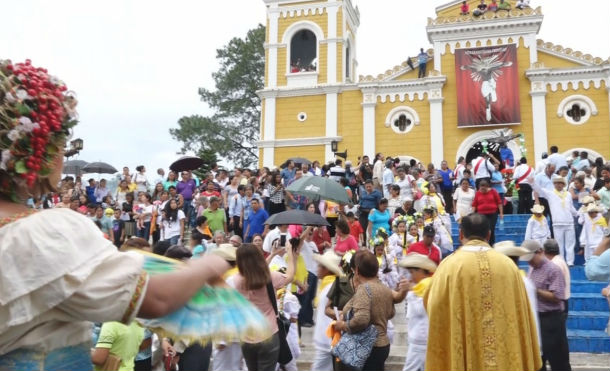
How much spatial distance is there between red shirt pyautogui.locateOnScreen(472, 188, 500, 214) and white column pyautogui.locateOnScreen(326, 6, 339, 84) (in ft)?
57.1

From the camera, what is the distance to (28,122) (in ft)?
5.57

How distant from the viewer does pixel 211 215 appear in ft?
42.2

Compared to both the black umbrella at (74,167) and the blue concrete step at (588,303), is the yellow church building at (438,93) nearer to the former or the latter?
the black umbrella at (74,167)

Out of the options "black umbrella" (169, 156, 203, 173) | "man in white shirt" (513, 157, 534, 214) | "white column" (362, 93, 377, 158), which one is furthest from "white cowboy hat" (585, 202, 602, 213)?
"white column" (362, 93, 377, 158)

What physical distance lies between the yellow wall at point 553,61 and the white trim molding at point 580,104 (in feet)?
5.92

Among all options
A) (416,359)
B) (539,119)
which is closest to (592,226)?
(416,359)

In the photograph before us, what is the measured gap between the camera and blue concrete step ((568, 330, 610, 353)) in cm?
802

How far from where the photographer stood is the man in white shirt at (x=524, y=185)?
1417 cm

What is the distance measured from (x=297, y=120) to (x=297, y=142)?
1.22m

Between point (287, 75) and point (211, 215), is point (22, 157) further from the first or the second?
point (287, 75)

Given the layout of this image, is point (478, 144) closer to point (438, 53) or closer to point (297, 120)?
point (438, 53)

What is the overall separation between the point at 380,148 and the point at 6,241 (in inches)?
1045

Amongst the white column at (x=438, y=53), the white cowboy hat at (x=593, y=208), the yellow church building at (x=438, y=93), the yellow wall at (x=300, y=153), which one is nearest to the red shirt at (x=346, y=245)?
the white cowboy hat at (x=593, y=208)

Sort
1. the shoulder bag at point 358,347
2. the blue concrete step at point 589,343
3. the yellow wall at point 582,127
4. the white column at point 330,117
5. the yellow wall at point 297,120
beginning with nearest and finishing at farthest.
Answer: the shoulder bag at point 358,347
the blue concrete step at point 589,343
the yellow wall at point 582,127
the white column at point 330,117
the yellow wall at point 297,120
